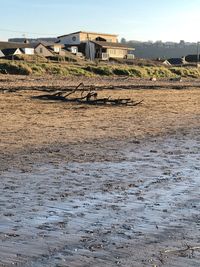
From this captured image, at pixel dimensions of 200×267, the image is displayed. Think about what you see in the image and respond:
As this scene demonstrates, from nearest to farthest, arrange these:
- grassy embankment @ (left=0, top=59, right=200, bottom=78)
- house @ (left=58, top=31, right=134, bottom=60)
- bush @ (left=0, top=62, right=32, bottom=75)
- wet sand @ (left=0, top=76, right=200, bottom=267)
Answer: wet sand @ (left=0, top=76, right=200, bottom=267), bush @ (left=0, top=62, right=32, bottom=75), grassy embankment @ (left=0, top=59, right=200, bottom=78), house @ (left=58, top=31, right=134, bottom=60)

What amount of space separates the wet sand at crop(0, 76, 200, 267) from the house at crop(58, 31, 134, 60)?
81114mm

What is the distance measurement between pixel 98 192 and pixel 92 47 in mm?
93278

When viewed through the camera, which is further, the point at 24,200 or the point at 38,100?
the point at 38,100

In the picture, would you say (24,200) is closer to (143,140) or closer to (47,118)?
(143,140)

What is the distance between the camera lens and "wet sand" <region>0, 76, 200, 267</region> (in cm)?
463

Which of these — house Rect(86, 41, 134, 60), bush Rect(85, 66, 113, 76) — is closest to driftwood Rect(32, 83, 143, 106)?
bush Rect(85, 66, 113, 76)

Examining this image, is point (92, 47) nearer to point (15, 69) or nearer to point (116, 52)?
point (116, 52)

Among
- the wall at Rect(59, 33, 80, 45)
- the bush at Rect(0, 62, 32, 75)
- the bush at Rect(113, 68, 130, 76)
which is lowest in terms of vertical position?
the bush at Rect(113, 68, 130, 76)

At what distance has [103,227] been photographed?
5.34 meters

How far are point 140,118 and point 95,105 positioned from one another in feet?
9.68

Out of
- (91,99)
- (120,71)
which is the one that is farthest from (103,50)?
(91,99)

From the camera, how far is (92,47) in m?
98.7

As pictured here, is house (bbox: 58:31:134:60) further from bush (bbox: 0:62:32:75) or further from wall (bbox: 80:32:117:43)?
bush (bbox: 0:62:32:75)

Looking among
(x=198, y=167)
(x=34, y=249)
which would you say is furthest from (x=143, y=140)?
(x=34, y=249)
